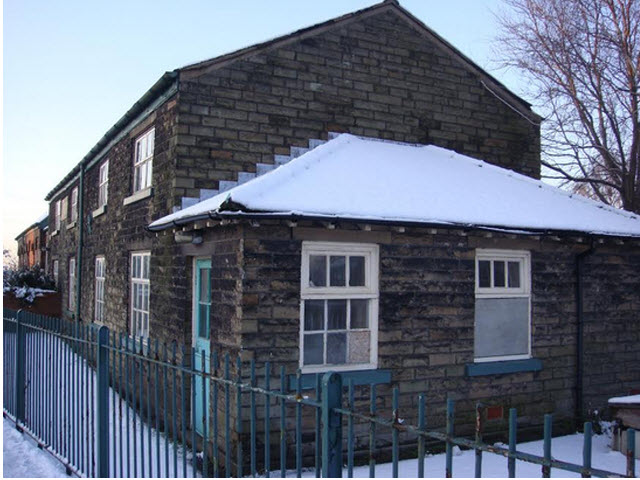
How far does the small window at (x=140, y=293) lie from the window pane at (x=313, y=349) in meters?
4.57

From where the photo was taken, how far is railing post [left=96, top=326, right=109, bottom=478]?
18.4ft

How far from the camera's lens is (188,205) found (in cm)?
902

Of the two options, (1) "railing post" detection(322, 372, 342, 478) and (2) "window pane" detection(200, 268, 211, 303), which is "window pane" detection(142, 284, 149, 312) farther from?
(1) "railing post" detection(322, 372, 342, 478)

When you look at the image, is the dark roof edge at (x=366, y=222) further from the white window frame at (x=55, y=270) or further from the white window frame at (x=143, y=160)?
the white window frame at (x=55, y=270)

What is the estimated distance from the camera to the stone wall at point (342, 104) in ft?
30.3

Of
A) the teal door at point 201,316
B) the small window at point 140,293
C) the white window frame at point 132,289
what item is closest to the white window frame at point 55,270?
the white window frame at point 132,289

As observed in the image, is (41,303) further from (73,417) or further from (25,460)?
(73,417)

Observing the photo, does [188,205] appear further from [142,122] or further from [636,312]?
[636,312]

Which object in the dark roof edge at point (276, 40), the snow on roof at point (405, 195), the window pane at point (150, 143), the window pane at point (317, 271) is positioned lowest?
the window pane at point (317, 271)

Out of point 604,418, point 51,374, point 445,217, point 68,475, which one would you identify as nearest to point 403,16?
point 445,217

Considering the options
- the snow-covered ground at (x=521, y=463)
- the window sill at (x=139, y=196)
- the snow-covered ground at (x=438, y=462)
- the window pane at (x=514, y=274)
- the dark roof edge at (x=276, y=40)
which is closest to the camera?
the snow-covered ground at (x=438, y=462)

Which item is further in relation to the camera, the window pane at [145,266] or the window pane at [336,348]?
the window pane at [145,266]

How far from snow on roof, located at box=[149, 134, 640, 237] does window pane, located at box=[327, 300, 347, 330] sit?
1198 mm

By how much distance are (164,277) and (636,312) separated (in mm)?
7608
